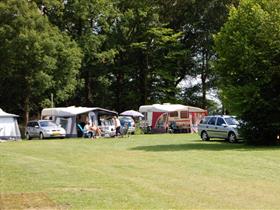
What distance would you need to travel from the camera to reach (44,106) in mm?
50969

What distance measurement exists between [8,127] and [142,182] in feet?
92.7

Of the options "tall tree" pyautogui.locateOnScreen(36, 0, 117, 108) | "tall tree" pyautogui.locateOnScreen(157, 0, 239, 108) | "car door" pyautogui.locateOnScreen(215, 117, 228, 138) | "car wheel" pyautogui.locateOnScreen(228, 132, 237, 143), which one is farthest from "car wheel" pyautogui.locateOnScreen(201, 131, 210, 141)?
"tall tree" pyautogui.locateOnScreen(157, 0, 239, 108)

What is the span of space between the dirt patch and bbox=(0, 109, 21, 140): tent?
2940 cm

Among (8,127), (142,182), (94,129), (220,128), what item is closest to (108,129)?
(94,129)

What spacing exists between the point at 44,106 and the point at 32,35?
7.48m

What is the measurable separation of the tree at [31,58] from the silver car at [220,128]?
17880mm

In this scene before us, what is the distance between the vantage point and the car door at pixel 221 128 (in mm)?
32406

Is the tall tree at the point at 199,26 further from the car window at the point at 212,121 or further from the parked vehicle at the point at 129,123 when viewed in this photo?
the car window at the point at 212,121

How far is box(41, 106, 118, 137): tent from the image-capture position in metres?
43.8

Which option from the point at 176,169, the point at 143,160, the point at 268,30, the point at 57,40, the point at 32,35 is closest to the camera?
the point at 176,169

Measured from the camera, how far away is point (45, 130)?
41.1 metres

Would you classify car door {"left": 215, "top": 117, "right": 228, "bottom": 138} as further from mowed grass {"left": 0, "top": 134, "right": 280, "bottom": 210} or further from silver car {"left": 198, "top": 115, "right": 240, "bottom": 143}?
mowed grass {"left": 0, "top": 134, "right": 280, "bottom": 210}

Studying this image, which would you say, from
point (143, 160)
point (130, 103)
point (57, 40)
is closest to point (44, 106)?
point (57, 40)

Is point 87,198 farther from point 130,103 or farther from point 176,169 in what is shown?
point 130,103
